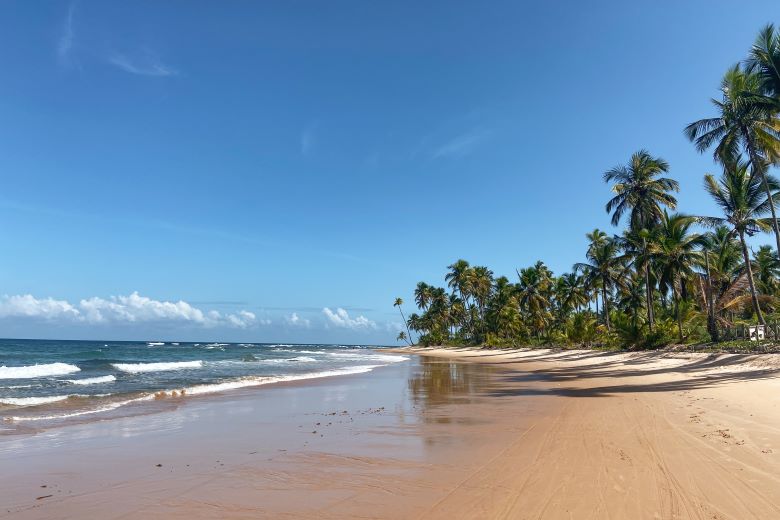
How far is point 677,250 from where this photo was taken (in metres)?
30.8

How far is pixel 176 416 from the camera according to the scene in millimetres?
12211

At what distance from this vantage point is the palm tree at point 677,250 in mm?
30625

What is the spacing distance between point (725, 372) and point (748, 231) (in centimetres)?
1213

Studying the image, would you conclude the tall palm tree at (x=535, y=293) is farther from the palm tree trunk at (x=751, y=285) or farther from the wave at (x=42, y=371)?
the wave at (x=42, y=371)

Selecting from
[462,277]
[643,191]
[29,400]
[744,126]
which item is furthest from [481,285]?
[29,400]

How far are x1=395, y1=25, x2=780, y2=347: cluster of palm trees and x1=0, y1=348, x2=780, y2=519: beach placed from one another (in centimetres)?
1446

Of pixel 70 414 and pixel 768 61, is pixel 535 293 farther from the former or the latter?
pixel 70 414

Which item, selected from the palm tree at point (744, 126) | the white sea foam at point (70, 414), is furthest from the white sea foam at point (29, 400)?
the palm tree at point (744, 126)

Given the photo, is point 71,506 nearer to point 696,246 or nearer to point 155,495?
point 155,495

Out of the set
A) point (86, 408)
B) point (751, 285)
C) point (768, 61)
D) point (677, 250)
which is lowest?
point (86, 408)

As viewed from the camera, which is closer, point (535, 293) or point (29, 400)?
point (29, 400)

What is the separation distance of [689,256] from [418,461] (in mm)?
31157

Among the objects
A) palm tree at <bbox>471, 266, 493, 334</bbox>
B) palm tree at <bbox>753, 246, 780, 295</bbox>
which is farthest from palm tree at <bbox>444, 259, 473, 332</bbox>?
palm tree at <bbox>753, 246, 780, 295</bbox>

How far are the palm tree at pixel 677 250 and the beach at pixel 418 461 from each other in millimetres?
19229
